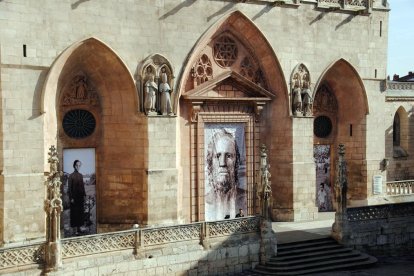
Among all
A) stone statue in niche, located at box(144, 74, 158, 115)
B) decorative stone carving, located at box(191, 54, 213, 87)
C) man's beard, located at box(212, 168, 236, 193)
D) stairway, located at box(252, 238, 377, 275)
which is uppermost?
decorative stone carving, located at box(191, 54, 213, 87)

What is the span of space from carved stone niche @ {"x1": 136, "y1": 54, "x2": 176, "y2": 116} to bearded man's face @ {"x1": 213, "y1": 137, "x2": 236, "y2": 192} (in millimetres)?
2855

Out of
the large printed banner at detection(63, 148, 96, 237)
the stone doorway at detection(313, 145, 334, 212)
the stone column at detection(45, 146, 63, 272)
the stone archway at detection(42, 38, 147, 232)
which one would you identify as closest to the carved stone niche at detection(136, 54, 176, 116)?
the stone archway at detection(42, 38, 147, 232)

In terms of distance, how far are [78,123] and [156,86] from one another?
118 inches

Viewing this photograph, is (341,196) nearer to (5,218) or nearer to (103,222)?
(103,222)

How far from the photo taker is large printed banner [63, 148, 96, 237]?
21.8 m

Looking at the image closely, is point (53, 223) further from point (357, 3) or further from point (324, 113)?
point (357, 3)

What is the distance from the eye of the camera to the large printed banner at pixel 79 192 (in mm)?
21781

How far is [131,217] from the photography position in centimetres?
2231

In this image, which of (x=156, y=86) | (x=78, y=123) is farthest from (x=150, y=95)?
(x=78, y=123)

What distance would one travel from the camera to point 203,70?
23.9 meters

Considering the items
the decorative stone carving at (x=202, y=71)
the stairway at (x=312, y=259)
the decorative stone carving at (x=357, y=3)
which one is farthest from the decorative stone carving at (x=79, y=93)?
the decorative stone carving at (x=357, y=3)

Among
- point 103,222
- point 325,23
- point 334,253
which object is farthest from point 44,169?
point 325,23

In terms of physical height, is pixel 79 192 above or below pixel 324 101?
below

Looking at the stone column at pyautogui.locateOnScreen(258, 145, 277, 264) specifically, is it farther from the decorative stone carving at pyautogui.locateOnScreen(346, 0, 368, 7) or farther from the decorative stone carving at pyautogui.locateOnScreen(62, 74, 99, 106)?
the decorative stone carving at pyautogui.locateOnScreen(346, 0, 368, 7)
